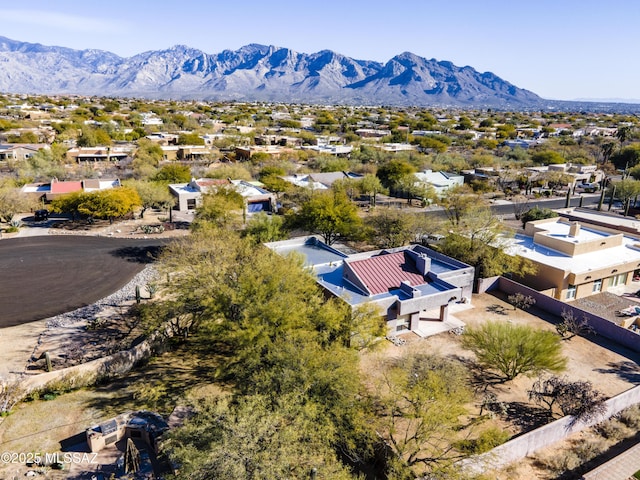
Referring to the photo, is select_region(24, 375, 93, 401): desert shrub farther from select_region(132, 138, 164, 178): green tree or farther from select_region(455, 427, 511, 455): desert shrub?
select_region(132, 138, 164, 178): green tree

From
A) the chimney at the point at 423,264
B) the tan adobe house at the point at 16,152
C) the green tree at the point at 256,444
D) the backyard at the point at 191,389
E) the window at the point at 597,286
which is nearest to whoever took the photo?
the green tree at the point at 256,444

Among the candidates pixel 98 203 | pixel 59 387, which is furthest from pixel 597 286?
pixel 98 203

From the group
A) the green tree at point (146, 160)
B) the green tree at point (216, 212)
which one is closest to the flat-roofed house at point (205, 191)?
the green tree at point (146, 160)

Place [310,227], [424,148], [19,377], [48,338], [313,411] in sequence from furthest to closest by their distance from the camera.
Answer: [424,148] → [310,227] → [48,338] → [19,377] → [313,411]

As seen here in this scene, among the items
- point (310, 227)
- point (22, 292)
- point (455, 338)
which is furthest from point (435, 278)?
point (22, 292)

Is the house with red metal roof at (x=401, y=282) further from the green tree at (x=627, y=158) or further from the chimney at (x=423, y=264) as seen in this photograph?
the green tree at (x=627, y=158)

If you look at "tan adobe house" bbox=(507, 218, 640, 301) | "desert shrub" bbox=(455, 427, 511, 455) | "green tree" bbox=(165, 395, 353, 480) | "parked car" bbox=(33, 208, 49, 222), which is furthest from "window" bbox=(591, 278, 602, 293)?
"parked car" bbox=(33, 208, 49, 222)

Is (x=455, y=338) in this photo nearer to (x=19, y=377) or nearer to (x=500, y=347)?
(x=500, y=347)
